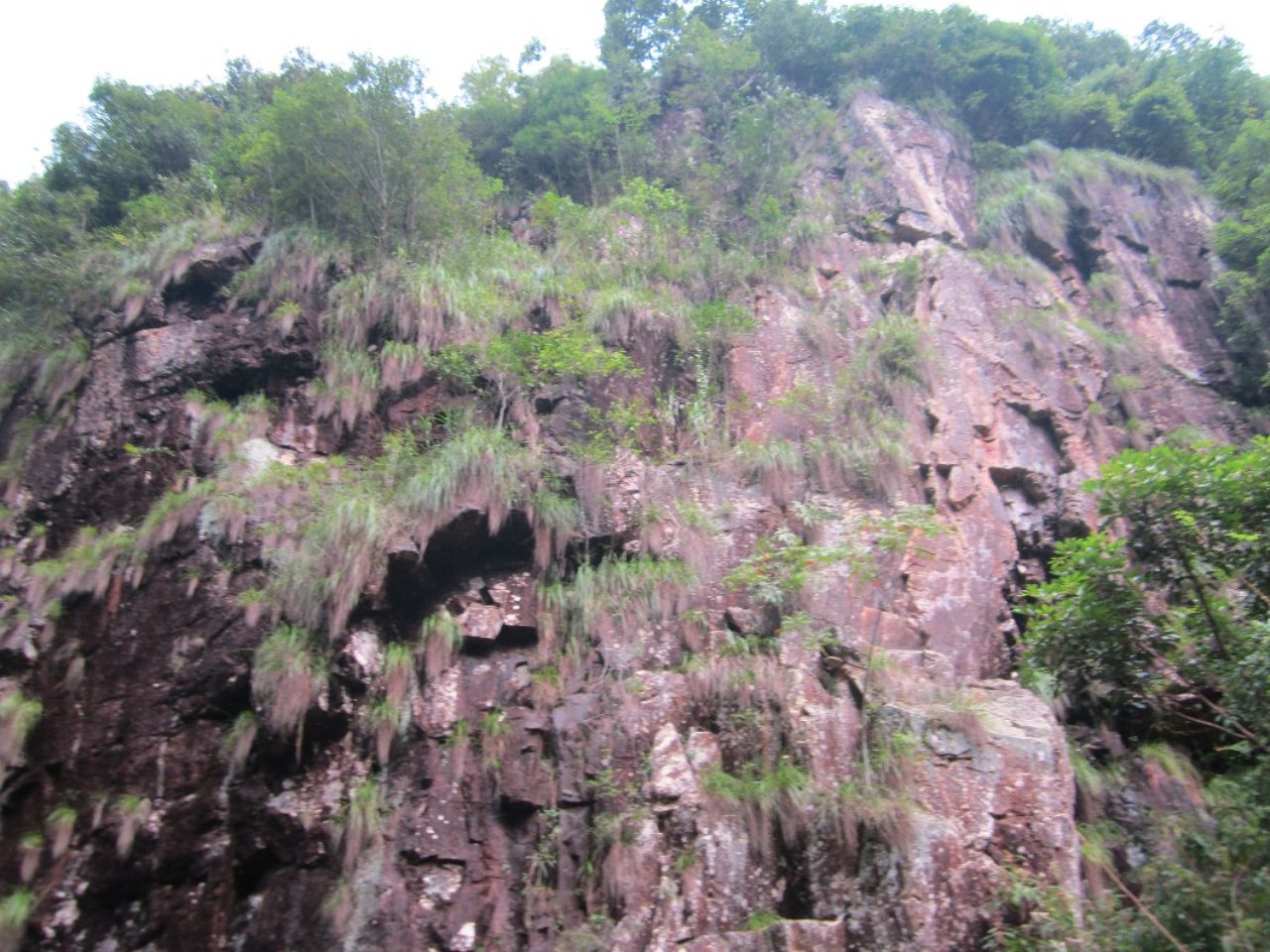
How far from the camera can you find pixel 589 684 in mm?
8555

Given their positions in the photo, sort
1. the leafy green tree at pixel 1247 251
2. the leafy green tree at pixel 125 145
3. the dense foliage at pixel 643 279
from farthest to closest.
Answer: the leafy green tree at pixel 125 145, the leafy green tree at pixel 1247 251, the dense foliage at pixel 643 279

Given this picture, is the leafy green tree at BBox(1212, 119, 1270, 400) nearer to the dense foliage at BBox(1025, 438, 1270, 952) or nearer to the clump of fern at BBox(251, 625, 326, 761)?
the dense foliage at BBox(1025, 438, 1270, 952)

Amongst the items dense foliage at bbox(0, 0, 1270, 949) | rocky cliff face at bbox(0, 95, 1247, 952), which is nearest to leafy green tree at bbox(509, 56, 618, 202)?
dense foliage at bbox(0, 0, 1270, 949)

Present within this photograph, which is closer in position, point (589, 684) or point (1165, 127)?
point (589, 684)

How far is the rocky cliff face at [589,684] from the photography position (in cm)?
706

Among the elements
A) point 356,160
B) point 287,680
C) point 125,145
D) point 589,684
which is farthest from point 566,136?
point 287,680

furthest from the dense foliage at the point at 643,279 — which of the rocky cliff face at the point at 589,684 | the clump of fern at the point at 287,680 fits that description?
the rocky cliff face at the point at 589,684

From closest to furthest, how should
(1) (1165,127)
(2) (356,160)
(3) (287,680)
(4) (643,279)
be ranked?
1. (3) (287,680)
2. (2) (356,160)
3. (4) (643,279)
4. (1) (1165,127)

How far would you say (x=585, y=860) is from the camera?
295 inches

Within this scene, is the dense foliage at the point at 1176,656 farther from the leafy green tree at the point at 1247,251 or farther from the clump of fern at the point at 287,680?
the leafy green tree at the point at 1247,251

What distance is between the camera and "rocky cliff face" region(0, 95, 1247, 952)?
706 centimetres

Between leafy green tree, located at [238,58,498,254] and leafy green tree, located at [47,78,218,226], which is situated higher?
leafy green tree, located at [47,78,218,226]

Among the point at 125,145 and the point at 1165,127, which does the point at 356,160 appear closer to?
the point at 125,145

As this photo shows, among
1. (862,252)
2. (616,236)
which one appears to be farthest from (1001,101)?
A: (616,236)
